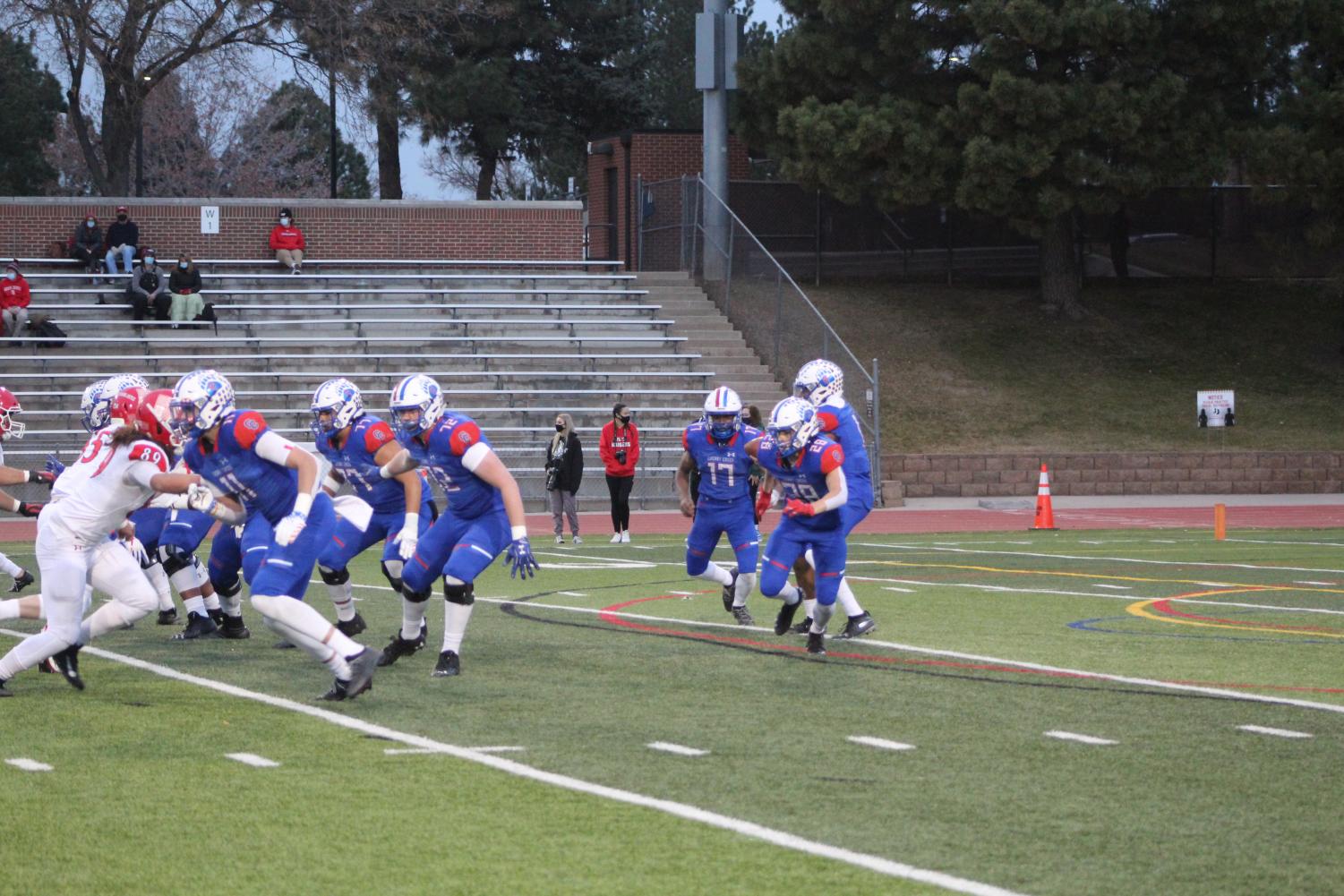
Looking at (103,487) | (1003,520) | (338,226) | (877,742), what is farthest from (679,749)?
(338,226)

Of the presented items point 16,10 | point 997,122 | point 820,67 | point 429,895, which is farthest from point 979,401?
point 429,895

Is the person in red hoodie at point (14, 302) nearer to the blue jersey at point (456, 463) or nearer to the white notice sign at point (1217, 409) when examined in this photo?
the white notice sign at point (1217, 409)

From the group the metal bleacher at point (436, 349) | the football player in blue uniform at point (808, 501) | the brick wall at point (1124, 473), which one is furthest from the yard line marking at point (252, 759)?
the brick wall at point (1124, 473)

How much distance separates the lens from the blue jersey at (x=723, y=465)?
1402cm

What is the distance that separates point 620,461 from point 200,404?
13121mm

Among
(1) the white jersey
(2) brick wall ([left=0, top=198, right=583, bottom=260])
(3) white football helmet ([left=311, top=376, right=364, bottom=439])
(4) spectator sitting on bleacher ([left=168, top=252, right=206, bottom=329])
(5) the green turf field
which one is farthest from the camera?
(2) brick wall ([left=0, top=198, right=583, bottom=260])

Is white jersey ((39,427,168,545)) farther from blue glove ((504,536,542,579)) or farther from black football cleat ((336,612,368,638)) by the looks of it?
black football cleat ((336,612,368,638))

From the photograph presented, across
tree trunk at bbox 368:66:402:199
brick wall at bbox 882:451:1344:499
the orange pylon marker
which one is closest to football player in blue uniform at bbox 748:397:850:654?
the orange pylon marker

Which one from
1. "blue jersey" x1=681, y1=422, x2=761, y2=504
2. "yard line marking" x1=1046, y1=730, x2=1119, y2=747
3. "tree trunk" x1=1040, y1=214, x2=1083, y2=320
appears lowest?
"yard line marking" x1=1046, y1=730, x2=1119, y2=747

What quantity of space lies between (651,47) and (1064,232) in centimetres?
1806

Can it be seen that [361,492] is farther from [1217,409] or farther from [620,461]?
[1217,409]

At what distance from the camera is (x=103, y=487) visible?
32.8ft

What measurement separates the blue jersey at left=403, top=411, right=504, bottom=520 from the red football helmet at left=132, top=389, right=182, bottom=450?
152cm

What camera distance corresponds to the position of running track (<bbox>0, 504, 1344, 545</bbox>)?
82.8ft
